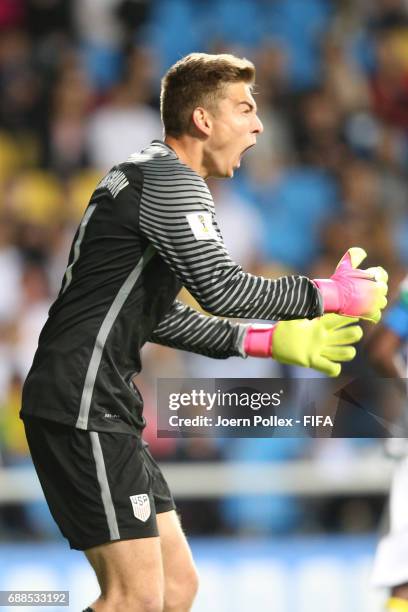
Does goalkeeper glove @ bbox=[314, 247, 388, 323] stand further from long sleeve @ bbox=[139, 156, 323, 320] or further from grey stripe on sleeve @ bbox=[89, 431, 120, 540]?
grey stripe on sleeve @ bbox=[89, 431, 120, 540]

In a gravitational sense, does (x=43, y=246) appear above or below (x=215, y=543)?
above

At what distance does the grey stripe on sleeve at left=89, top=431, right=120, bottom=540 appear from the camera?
8.49ft

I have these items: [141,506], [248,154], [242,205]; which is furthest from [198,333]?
[248,154]

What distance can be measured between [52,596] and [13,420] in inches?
52.2

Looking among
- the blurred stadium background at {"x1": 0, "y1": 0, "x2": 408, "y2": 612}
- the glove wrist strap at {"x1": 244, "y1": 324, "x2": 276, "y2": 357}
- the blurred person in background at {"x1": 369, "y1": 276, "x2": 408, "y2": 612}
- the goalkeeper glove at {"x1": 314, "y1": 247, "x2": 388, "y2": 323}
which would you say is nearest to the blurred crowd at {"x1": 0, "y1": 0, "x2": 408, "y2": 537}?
the blurred stadium background at {"x1": 0, "y1": 0, "x2": 408, "y2": 612}

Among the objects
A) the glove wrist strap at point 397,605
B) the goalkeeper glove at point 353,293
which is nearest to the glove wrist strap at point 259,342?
the goalkeeper glove at point 353,293

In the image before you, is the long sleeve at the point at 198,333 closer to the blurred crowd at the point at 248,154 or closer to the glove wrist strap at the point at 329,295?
the glove wrist strap at the point at 329,295

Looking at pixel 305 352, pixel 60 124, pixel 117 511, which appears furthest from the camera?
pixel 60 124

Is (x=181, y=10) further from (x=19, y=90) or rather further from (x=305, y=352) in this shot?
(x=305, y=352)

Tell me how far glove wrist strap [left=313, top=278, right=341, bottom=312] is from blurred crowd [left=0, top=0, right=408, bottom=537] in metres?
1.82

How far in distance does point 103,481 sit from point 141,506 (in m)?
0.10

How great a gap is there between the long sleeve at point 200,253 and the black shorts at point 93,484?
39cm

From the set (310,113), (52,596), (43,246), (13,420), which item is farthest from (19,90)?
(52,596)

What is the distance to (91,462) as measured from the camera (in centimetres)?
261
